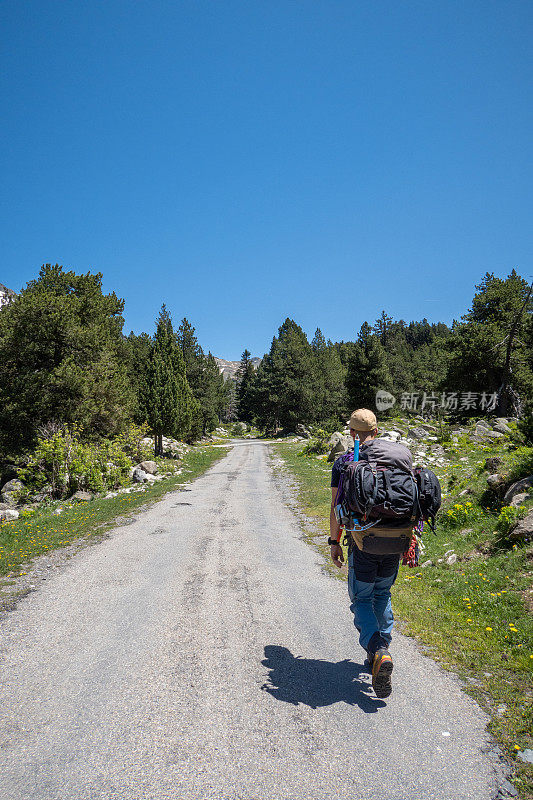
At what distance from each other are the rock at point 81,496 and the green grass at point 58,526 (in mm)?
570

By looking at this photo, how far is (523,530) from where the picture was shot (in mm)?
5910

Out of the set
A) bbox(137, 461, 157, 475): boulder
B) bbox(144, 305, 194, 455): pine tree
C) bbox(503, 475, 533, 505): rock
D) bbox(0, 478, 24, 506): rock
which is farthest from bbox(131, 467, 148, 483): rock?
bbox(503, 475, 533, 505): rock

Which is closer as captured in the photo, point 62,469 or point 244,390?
point 62,469

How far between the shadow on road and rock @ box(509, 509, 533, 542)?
11.6 feet

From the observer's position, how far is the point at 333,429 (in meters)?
29.6

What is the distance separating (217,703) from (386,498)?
222 centimetres

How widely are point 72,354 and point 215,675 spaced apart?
18.9 meters

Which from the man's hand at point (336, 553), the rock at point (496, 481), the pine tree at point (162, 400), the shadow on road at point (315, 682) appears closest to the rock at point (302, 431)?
the pine tree at point (162, 400)

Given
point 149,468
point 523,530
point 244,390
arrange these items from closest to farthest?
point 523,530 → point 149,468 → point 244,390

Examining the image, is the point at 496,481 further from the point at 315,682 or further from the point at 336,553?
the point at 315,682

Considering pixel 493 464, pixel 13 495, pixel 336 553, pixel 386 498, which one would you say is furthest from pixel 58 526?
pixel 493 464

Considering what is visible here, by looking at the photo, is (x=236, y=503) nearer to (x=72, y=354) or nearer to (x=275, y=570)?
(x=275, y=570)

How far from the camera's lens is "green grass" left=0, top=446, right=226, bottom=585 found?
770 cm

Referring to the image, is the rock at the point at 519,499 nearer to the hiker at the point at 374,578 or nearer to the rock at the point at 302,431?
the hiker at the point at 374,578
